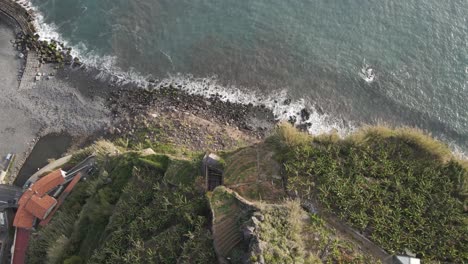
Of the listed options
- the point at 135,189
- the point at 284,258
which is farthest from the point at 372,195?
the point at 135,189

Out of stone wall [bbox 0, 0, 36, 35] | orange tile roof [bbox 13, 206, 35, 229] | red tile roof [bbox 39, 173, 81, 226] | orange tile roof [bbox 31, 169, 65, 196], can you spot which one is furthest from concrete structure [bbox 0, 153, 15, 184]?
stone wall [bbox 0, 0, 36, 35]

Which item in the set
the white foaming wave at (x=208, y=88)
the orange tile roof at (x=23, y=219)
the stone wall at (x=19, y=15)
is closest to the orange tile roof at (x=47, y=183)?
the orange tile roof at (x=23, y=219)

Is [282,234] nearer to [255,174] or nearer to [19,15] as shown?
[255,174]

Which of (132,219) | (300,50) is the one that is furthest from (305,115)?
(132,219)

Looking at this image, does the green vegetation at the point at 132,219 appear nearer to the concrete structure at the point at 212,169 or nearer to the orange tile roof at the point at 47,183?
the concrete structure at the point at 212,169

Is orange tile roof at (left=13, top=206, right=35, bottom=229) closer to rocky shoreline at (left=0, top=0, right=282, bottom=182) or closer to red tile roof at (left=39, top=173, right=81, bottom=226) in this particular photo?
red tile roof at (left=39, top=173, right=81, bottom=226)

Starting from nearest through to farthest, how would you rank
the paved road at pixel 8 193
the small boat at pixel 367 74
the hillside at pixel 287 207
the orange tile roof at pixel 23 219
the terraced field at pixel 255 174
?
the hillside at pixel 287 207 → the terraced field at pixel 255 174 → the orange tile roof at pixel 23 219 → the paved road at pixel 8 193 → the small boat at pixel 367 74

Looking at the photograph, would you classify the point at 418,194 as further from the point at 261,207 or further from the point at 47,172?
the point at 47,172
